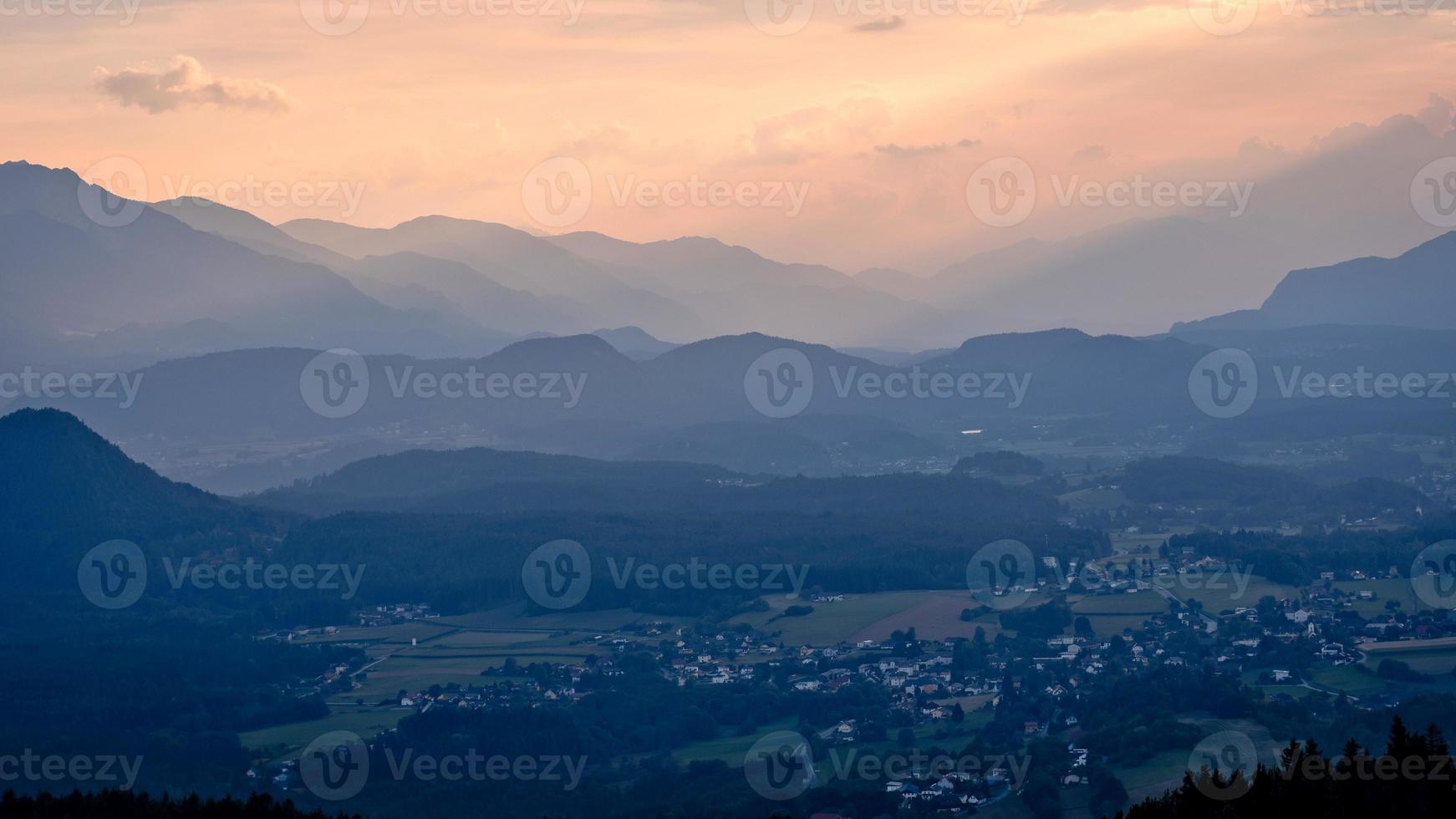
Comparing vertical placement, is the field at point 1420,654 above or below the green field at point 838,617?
below

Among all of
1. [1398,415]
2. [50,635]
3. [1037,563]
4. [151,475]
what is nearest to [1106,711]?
[1037,563]

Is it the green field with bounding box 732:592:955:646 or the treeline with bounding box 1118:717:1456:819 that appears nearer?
the treeline with bounding box 1118:717:1456:819

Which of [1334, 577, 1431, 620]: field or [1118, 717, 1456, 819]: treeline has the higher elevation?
[1334, 577, 1431, 620]: field

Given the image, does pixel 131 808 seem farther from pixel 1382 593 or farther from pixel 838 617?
pixel 1382 593

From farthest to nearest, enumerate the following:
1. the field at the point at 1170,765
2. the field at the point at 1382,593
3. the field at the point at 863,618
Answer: the field at the point at 863,618
the field at the point at 1382,593
the field at the point at 1170,765

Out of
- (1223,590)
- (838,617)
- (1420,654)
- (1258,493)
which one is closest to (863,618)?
(838,617)

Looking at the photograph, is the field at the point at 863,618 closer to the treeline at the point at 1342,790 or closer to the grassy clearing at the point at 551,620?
the grassy clearing at the point at 551,620

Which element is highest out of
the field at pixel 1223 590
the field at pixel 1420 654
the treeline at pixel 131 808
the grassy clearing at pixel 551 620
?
the grassy clearing at pixel 551 620

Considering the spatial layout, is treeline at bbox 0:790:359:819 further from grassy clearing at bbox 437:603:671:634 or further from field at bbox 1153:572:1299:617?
field at bbox 1153:572:1299:617

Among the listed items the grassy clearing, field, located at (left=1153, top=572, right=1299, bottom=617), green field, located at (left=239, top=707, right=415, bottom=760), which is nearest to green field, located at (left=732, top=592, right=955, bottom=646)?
the grassy clearing

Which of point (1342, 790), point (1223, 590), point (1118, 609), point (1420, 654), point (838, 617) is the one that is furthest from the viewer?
point (1223, 590)

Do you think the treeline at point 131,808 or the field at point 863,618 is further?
the field at point 863,618

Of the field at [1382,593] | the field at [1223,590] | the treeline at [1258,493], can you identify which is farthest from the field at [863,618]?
the treeline at [1258,493]
